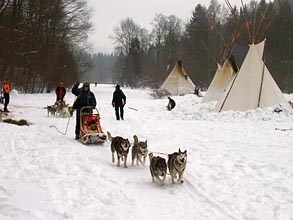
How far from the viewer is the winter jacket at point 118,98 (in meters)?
14.5

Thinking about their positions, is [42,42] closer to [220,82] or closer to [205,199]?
[220,82]

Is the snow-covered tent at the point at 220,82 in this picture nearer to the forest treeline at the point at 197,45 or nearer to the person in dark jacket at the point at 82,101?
the forest treeline at the point at 197,45

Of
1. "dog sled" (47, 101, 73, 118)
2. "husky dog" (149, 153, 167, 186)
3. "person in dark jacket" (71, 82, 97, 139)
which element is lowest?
"husky dog" (149, 153, 167, 186)

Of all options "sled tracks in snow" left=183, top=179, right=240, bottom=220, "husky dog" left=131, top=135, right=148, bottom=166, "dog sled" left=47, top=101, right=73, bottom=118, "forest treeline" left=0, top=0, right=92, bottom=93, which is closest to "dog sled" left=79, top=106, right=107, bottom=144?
"husky dog" left=131, top=135, right=148, bottom=166

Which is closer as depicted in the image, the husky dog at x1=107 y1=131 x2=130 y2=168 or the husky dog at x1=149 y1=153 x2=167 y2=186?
the husky dog at x1=149 y1=153 x2=167 y2=186

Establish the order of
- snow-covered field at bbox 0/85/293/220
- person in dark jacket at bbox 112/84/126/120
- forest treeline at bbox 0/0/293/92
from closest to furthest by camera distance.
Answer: snow-covered field at bbox 0/85/293/220
person in dark jacket at bbox 112/84/126/120
forest treeline at bbox 0/0/293/92

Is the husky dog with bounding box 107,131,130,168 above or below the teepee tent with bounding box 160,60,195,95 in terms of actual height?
below

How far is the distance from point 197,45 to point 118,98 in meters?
40.3

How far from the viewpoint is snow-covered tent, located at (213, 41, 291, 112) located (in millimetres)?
16234

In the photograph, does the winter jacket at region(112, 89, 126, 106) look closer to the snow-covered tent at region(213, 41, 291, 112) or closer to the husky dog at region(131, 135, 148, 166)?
the snow-covered tent at region(213, 41, 291, 112)

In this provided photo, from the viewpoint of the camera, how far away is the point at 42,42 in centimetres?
3378

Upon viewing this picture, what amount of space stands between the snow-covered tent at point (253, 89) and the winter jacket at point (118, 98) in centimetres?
522

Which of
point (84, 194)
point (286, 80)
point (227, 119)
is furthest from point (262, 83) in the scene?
point (286, 80)

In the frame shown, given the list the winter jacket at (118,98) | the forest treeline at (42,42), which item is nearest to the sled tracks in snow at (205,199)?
the winter jacket at (118,98)
